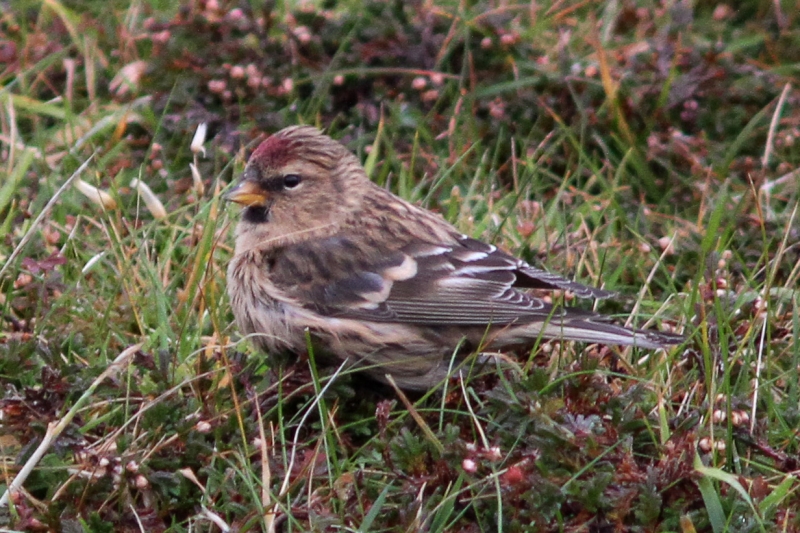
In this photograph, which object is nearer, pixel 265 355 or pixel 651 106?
pixel 265 355

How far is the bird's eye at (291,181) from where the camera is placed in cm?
457

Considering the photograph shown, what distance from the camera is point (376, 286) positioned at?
4258 mm

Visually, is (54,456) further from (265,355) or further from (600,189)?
(600,189)

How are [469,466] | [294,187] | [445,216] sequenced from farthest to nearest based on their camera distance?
[445,216], [294,187], [469,466]

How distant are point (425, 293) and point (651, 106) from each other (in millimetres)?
2141

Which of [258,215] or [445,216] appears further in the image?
[445,216]

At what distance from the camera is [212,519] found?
3.29 meters

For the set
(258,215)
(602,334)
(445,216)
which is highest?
(258,215)

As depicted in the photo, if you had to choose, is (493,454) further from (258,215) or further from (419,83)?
(419,83)

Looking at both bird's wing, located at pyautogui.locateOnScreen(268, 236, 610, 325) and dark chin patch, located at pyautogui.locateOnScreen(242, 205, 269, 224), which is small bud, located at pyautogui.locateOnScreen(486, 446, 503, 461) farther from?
dark chin patch, located at pyautogui.locateOnScreen(242, 205, 269, 224)

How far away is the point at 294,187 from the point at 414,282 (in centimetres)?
63

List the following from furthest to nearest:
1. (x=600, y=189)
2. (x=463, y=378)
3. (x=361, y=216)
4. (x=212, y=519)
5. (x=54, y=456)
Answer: (x=600, y=189), (x=361, y=216), (x=463, y=378), (x=54, y=456), (x=212, y=519)

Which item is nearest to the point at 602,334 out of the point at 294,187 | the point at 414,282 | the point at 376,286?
the point at 414,282

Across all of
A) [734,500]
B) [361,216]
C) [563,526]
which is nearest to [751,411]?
[734,500]
